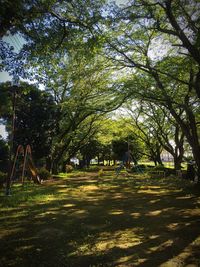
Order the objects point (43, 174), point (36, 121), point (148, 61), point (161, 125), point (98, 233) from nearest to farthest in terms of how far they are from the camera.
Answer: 1. point (98, 233)
2. point (148, 61)
3. point (43, 174)
4. point (36, 121)
5. point (161, 125)

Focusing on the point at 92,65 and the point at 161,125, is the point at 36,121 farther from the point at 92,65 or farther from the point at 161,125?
the point at 161,125

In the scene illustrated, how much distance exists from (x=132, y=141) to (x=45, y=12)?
37935mm

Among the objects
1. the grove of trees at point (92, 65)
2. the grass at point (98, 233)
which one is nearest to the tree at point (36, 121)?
the grove of trees at point (92, 65)

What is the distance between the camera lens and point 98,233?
6781 millimetres

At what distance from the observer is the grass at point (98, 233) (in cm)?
508

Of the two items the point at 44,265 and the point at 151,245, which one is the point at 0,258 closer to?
the point at 44,265

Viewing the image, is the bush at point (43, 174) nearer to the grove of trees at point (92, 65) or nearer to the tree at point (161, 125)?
the grove of trees at point (92, 65)

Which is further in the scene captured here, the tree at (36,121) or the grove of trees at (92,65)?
→ the tree at (36,121)

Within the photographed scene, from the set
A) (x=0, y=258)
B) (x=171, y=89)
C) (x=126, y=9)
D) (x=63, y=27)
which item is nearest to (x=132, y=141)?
(x=171, y=89)

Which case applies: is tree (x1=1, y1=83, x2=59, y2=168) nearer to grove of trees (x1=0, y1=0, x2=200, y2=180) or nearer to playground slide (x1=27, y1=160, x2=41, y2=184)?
grove of trees (x1=0, y1=0, x2=200, y2=180)

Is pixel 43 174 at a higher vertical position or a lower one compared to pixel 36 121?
lower

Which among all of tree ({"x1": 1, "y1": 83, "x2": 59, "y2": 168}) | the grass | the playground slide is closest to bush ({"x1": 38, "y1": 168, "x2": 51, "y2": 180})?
the playground slide

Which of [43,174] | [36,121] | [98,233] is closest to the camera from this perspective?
[98,233]

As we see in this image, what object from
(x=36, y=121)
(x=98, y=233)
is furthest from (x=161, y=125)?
(x=98, y=233)
